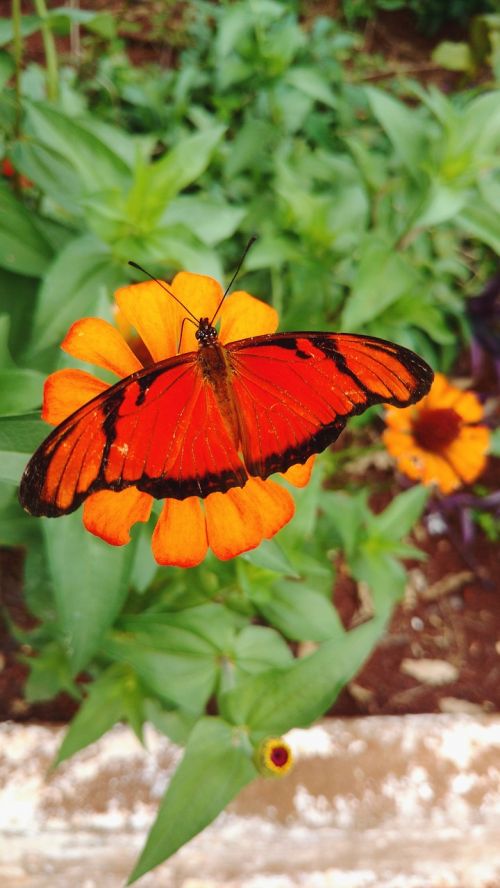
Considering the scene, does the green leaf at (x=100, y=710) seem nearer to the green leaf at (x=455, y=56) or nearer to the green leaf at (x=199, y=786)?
the green leaf at (x=199, y=786)

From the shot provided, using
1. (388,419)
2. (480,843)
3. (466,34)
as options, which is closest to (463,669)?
(480,843)

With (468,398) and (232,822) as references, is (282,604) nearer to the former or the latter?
(232,822)

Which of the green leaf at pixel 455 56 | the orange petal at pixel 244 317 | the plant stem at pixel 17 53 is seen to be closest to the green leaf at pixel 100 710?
the orange petal at pixel 244 317

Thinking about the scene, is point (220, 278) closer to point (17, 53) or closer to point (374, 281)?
point (374, 281)

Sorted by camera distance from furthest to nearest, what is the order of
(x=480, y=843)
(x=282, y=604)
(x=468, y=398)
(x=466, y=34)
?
(x=466, y=34), (x=468, y=398), (x=480, y=843), (x=282, y=604)

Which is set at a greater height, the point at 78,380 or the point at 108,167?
the point at 108,167
